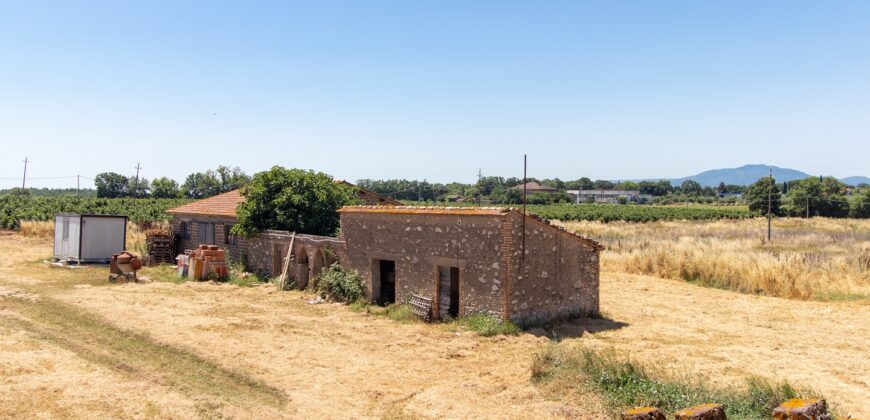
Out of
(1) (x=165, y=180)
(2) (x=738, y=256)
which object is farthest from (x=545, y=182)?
(2) (x=738, y=256)

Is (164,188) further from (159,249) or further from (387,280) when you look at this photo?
(387,280)

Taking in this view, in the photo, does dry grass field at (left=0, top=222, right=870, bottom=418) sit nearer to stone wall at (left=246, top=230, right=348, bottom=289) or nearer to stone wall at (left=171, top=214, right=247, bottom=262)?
stone wall at (left=246, top=230, right=348, bottom=289)

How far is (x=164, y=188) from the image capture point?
9738 cm

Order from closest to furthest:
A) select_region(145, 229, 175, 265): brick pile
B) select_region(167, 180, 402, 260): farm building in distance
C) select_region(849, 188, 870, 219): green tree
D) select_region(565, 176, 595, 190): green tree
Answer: select_region(167, 180, 402, 260): farm building in distance, select_region(145, 229, 175, 265): brick pile, select_region(849, 188, 870, 219): green tree, select_region(565, 176, 595, 190): green tree

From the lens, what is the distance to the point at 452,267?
14742 millimetres

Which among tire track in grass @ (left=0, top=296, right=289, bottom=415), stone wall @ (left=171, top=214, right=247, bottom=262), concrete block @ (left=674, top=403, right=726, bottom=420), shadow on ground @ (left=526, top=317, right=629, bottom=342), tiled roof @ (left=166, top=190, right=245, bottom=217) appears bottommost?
tire track in grass @ (left=0, top=296, right=289, bottom=415)

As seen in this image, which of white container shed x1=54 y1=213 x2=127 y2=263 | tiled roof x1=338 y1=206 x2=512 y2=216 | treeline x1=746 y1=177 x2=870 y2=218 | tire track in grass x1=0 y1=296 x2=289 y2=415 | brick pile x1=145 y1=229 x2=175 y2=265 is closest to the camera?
tire track in grass x1=0 y1=296 x2=289 y2=415

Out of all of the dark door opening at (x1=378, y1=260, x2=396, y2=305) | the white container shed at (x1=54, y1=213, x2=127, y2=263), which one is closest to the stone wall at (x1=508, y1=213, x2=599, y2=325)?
the dark door opening at (x1=378, y1=260, x2=396, y2=305)

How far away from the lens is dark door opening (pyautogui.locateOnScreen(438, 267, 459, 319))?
48.5ft

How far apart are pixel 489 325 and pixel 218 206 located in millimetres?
16817

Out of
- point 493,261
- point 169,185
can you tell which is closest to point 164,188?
point 169,185

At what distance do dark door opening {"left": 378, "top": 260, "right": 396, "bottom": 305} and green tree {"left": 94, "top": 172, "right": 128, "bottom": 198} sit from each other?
94.4 meters

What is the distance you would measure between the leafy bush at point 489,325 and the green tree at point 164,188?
3658 inches

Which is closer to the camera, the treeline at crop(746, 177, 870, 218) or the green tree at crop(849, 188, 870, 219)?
the green tree at crop(849, 188, 870, 219)
